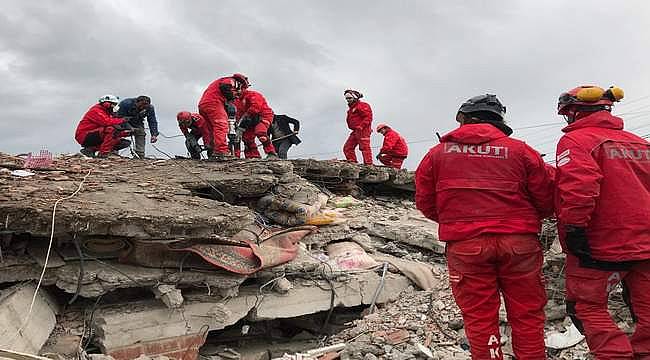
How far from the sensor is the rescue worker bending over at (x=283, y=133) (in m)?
11.2

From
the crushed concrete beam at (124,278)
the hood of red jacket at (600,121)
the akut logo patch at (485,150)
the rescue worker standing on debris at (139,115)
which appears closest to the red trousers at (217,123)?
the rescue worker standing on debris at (139,115)

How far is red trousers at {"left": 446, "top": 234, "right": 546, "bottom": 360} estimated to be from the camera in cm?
329

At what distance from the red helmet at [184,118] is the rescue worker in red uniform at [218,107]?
0.69 metres

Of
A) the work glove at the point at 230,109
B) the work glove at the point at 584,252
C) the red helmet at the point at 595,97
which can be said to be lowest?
the work glove at the point at 584,252

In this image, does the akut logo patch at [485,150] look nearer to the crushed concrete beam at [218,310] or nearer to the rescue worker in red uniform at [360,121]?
the crushed concrete beam at [218,310]

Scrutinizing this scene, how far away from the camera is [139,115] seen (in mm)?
10023

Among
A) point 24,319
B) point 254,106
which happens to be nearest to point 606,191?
point 24,319

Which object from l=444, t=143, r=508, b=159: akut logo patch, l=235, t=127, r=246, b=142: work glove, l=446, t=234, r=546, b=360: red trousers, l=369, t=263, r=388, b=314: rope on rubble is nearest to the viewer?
l=446, t=234, r=546, b=360: red trousers

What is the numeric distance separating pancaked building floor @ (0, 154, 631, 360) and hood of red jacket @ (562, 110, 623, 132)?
1539 millimetres

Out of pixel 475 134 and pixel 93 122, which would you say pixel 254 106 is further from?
pixel 475 134

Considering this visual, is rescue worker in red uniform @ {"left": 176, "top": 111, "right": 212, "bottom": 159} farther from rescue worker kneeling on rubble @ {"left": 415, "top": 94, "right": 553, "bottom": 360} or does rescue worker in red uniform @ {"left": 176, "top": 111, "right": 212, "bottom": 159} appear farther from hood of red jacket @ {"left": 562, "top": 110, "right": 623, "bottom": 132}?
hood of red jacket @ {"left": 562, "top": 110, "right": 623, "bottom": 132}

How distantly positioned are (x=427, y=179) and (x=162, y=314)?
9.12ft

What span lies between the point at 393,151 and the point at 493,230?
953 cm

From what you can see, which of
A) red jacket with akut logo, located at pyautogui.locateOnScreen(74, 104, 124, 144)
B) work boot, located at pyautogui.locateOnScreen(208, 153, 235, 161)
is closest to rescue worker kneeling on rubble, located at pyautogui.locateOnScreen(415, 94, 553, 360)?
work boot, located at pyautogui.locateOnScreen(208, 153, 235, 161)
